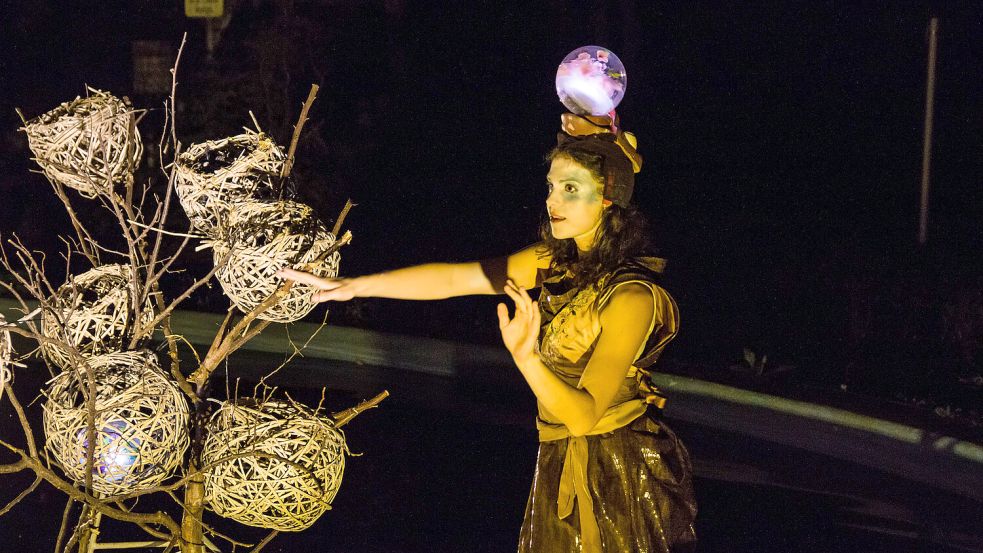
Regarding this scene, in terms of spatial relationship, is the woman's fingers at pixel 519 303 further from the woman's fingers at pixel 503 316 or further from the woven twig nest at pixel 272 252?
the woven twig nest at pixel 272 252

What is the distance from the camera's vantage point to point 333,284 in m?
3.33

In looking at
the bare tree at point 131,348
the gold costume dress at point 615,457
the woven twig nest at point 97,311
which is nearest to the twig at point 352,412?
the bare tree at point 131,348

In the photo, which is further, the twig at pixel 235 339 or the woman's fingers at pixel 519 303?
the twig at pixel 235 339

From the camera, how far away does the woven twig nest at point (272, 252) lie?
10.6 feet

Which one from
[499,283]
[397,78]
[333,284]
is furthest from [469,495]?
[397,78]

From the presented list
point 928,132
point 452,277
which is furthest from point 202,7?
point 452,277

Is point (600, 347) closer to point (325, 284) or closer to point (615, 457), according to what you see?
point (615, 457)

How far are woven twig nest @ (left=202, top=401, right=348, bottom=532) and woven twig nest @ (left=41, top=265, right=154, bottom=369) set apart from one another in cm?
33

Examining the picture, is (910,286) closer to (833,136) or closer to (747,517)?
(747,517)

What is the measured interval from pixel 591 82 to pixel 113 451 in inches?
61.2

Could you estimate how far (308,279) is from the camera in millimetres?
3252

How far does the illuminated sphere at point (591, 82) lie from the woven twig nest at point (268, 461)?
1103 mm

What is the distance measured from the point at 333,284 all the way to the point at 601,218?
739mm

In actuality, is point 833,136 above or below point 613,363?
below
